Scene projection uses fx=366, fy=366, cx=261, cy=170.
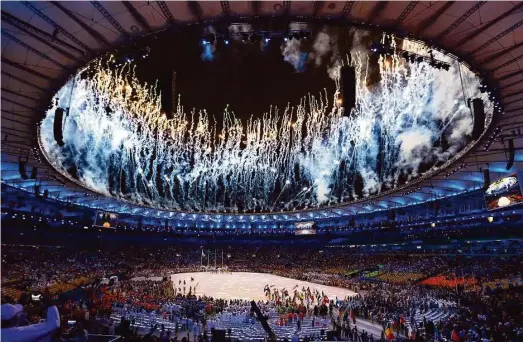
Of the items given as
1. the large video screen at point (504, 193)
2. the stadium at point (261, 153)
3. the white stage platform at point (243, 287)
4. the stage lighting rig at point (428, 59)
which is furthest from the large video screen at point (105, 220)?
the large video screen at point (504, 193)

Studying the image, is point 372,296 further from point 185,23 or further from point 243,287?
point 185,23

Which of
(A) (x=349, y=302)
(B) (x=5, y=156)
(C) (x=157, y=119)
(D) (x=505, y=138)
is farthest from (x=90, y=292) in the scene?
(D) (x=505, y=138)

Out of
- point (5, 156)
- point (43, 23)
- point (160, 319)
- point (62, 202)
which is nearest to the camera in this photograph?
point (43, 23)

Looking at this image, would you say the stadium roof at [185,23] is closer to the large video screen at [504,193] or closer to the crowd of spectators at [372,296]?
the large video screen at [504,193]

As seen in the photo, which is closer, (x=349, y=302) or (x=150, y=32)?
(x=150, y=32)

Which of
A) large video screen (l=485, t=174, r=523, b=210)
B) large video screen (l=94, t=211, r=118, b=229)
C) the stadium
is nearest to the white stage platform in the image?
the stadium

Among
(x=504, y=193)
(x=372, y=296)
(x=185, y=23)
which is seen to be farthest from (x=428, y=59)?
(x=372, y=296)

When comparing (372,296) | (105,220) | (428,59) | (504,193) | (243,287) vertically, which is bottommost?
(243,287)

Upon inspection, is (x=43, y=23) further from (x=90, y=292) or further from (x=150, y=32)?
(x=90, y=292)
